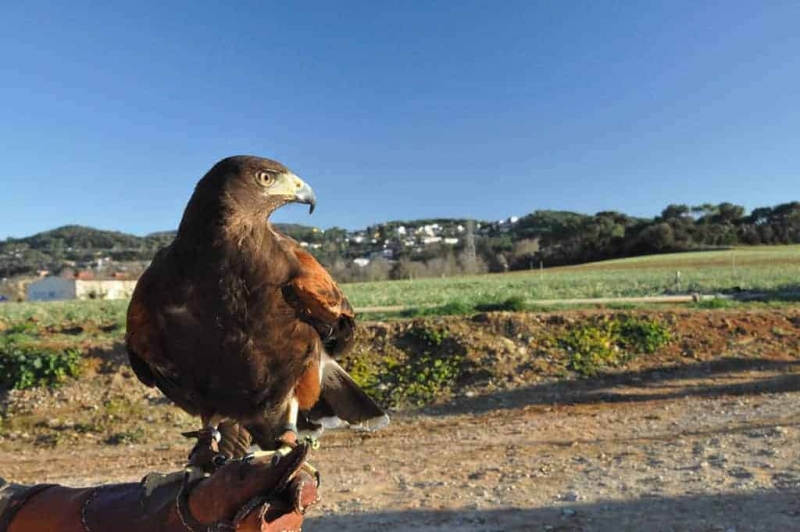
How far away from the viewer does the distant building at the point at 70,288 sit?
37150 mm

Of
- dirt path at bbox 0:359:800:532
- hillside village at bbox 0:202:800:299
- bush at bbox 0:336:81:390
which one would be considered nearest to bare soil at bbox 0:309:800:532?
dirt path at bbox 0:359:800:532

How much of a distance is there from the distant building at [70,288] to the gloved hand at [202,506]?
34.7 meters

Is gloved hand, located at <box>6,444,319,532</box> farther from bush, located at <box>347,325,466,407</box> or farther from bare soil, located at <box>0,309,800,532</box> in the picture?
bush, located at <box>347,325,466,407</box>

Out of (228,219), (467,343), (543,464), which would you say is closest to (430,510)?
(543,464)

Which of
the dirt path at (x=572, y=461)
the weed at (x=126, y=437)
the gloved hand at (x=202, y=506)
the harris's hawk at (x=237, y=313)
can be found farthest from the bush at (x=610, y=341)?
the gloved hand at (x=202, y=506)

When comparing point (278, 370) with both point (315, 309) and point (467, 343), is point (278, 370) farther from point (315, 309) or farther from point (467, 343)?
point (467, 343)

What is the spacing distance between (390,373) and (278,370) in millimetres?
8835

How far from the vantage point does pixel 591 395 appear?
10922 millimetres

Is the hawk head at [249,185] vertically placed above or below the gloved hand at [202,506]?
above

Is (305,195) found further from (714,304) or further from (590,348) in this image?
(714,304)

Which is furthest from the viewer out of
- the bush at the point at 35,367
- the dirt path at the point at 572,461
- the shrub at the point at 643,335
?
the shrub at the point at 643,335

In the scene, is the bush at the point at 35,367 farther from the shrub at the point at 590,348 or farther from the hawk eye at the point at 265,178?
the hawk eye at the point at 265,178

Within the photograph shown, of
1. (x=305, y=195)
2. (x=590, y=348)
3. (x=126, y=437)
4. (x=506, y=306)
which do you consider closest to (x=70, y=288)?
(x=506, y=306)

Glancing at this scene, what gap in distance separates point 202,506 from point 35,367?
10.9 m
